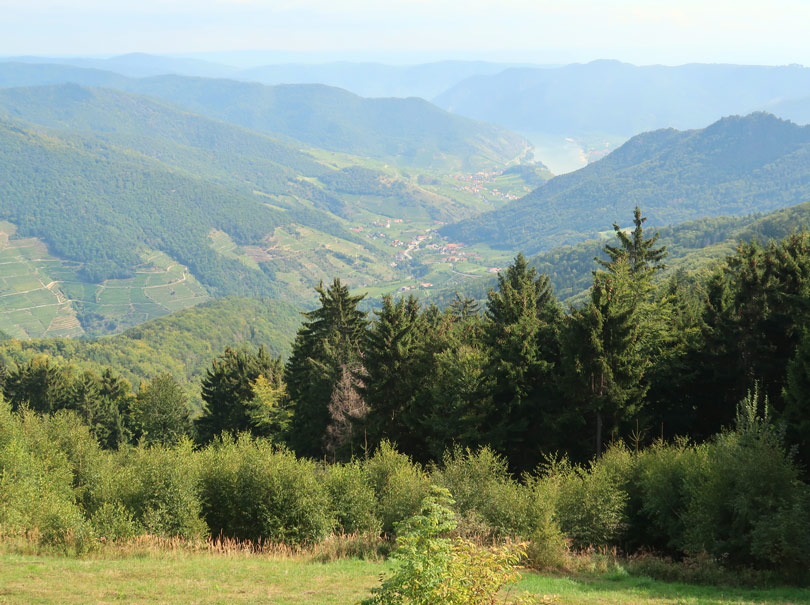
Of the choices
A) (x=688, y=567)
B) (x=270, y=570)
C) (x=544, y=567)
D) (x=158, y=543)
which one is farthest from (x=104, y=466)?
(x=688, y=567)

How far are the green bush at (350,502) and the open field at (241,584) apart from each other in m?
4.88

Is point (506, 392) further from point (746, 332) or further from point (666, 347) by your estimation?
point (746, 332)

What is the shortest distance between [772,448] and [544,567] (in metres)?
10.3

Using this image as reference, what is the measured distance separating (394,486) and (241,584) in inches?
443

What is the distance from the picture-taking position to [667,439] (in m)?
39.0

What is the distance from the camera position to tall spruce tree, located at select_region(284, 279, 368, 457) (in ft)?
179

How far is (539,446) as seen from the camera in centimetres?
4056

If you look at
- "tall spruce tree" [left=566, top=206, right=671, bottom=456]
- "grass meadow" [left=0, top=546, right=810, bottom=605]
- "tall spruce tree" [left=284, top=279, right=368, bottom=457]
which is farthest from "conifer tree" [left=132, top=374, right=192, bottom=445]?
"tall spruce tree" [left=566, top=206, right=671, bottom=456]

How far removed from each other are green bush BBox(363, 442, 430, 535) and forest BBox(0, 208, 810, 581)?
13 cm

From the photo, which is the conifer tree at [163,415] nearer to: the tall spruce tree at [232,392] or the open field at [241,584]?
the tall spruce tree at [232,392]

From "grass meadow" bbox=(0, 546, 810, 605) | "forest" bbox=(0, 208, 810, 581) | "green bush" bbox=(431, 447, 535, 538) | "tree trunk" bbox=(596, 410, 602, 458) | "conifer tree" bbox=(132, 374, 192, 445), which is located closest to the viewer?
"grass meadow" bbox=(0, 546, 810, 605)

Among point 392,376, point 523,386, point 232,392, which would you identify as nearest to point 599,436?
point 523,386

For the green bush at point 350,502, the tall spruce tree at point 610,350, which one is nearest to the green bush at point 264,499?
the green bush at point 350,502

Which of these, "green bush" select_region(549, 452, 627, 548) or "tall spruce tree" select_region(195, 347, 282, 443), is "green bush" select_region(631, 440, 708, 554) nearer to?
"green bush" select_region(549, 452, 627, 548)
